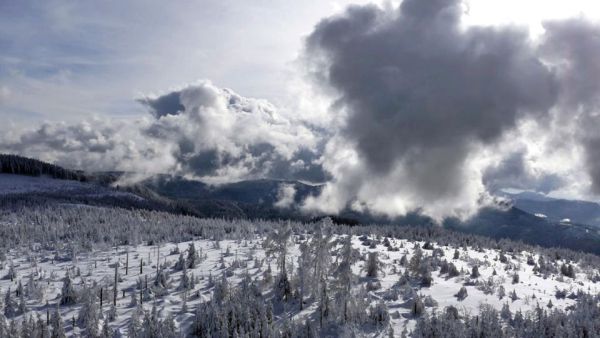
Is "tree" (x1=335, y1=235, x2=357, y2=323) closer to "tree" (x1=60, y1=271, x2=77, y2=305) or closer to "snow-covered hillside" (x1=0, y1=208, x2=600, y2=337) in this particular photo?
"snow-covered hillside" (x1=0, y1=208, x2=600, y2=337)

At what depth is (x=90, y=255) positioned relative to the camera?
8388 cm

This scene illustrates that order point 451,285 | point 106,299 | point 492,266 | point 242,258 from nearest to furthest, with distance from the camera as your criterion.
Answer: point 106,299, point 451,285, point 242,258, point 492,266

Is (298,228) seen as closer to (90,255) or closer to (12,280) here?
(90,255)

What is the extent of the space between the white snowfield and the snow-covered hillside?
216 millimetres

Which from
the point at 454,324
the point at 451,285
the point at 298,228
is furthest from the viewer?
the point at 298,228

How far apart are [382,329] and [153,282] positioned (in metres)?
32.6

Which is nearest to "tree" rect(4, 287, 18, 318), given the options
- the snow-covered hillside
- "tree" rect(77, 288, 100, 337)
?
the snow-covered hillside

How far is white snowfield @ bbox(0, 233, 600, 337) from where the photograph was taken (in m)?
57.8

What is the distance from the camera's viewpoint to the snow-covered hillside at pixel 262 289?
52844 mm

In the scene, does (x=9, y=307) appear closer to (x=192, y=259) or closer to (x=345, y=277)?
(x=192, y=259)

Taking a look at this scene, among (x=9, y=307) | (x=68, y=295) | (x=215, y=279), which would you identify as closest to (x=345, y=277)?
(x=215, y=279)

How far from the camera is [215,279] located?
6838 cm

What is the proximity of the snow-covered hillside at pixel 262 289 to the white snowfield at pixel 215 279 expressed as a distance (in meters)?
0.22

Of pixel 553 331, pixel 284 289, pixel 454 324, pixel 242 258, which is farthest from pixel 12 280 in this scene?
pixel 553 331
